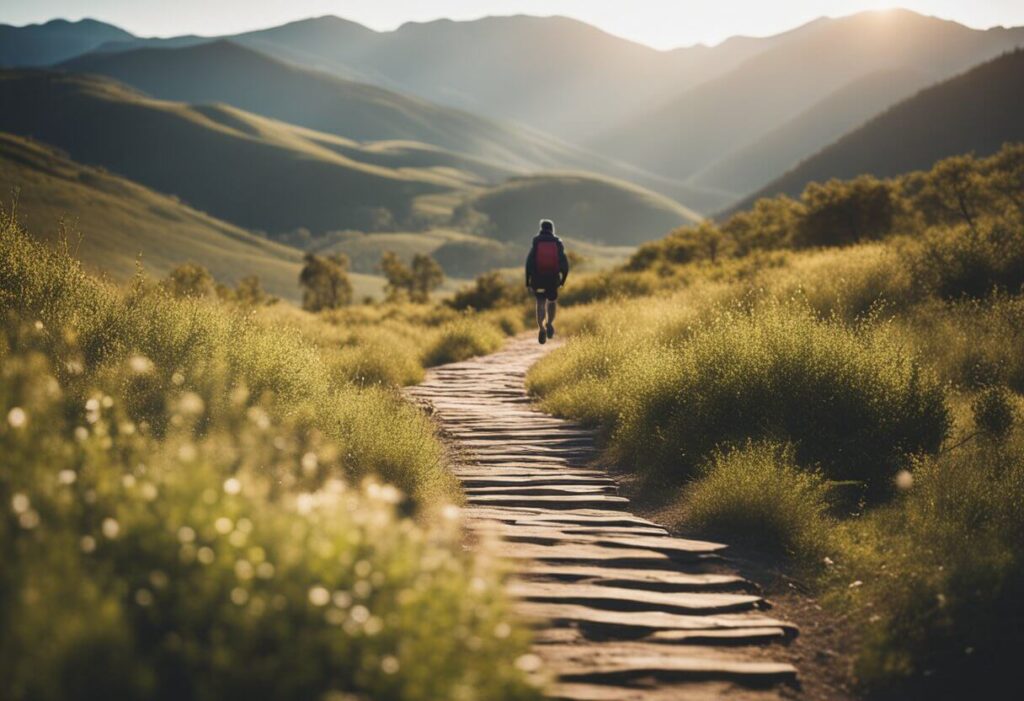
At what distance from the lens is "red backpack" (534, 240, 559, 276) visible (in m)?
15.0

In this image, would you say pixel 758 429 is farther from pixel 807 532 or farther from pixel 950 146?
pixel 950 146

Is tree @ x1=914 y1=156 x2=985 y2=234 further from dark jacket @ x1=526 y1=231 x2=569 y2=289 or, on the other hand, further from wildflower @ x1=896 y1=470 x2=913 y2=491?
wildflower @ x1=896 y1=470 x2=913 y2=491

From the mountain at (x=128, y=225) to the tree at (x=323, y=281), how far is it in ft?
→ 161

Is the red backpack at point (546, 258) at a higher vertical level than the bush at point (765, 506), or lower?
higher

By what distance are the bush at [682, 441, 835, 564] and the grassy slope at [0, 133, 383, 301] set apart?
11552 cm

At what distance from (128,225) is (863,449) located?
158m

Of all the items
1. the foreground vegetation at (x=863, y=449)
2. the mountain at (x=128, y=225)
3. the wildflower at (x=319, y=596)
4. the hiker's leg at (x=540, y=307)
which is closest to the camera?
the wildflower at (x=319, y=596)

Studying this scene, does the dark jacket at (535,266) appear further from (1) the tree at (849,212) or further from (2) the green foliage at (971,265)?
(1) the tree at (849,212)

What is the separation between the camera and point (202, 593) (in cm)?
260

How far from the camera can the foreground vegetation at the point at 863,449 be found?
464 cm

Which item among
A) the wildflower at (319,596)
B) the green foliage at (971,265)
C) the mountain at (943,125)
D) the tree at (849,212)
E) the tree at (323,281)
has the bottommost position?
the tree at (323,281)

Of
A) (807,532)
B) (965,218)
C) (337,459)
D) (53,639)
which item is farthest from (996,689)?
(965,218)

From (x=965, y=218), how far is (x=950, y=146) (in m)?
98.4

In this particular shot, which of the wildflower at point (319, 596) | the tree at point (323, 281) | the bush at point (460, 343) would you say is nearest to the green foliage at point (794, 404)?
the wildflower at point (319, 596)
